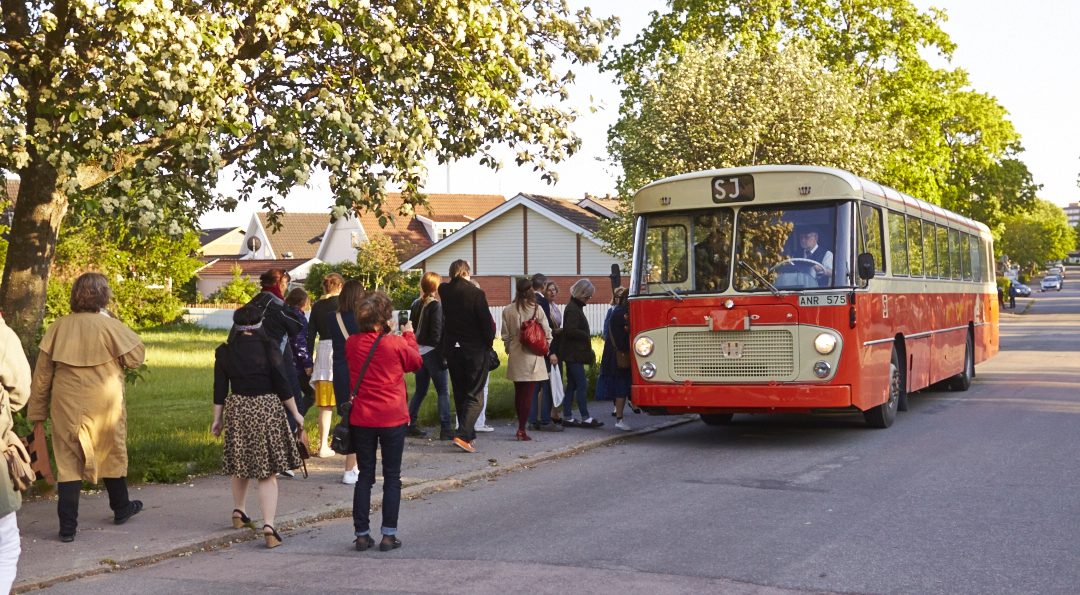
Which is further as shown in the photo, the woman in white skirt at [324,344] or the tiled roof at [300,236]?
the tiled roof at [300,236]

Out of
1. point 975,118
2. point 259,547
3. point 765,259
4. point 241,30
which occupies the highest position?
point 975,118

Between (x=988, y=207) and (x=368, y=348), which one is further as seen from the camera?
(x=988, y=207)

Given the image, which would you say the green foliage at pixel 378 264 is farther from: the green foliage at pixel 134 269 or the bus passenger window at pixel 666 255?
the bus passenger window at pixel 666 255

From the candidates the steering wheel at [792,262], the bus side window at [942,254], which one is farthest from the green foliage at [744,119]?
the steering wheel at [792,262]

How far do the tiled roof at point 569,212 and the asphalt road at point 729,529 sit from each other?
113 ft

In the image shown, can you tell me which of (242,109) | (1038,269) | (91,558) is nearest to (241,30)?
(242,109)

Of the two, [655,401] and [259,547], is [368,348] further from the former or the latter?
[655,401]

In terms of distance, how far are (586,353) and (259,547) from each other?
21.8 feet

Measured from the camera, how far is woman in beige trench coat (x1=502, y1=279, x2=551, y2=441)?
42.2 ft

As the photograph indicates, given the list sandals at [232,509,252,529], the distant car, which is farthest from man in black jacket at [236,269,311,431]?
the distant car

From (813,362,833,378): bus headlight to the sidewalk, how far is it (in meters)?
2.56

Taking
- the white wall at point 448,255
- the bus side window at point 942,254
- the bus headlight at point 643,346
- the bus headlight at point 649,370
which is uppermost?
the white wall at point 448,255

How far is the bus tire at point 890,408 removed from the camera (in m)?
13.7

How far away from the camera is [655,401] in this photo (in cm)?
1277
